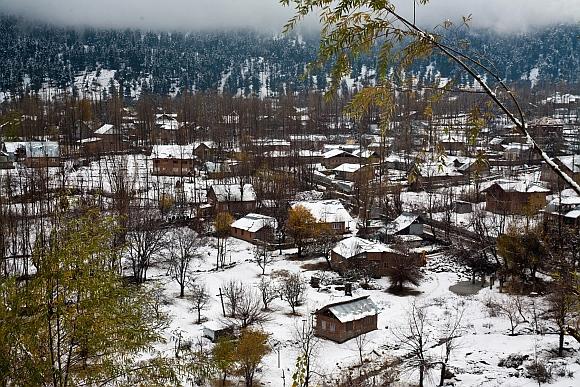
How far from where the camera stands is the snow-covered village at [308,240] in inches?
120

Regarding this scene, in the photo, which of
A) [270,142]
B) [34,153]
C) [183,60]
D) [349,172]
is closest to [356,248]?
[349,172]

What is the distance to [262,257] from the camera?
64.8ft

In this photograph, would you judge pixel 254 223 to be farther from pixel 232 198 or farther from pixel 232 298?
pixel 232 298

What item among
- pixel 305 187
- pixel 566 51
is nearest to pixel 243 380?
pixel 305 187

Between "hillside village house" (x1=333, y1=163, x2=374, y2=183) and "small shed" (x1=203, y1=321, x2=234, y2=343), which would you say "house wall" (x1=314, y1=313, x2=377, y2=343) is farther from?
"hillside village house" (x1=333, y1=163, x2=374, y2=183)

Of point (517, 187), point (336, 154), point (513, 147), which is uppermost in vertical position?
point (513, 147)

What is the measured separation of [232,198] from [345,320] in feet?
45.1

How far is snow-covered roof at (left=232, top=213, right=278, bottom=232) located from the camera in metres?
22.3

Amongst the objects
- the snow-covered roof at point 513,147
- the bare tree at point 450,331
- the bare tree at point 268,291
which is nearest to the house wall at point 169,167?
the bare tree at point 268,291

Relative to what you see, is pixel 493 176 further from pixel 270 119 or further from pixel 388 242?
pixel 270 119

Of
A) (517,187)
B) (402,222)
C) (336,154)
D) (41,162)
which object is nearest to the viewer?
(402,222)

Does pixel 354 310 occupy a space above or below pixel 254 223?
below

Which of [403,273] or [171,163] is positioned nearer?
[403,273]

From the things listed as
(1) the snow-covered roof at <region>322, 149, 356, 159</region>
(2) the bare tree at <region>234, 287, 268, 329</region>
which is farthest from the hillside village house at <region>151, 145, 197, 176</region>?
(2) the bare tree at <region>234, 287, 268, 329</region>
